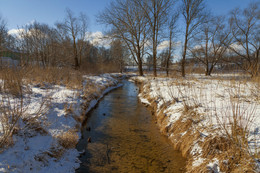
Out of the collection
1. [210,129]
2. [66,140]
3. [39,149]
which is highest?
[210,129]

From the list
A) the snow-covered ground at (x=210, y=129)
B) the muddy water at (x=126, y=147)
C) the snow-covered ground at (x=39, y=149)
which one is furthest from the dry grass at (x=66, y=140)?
the snow-covered ground at (x=210, y=129)

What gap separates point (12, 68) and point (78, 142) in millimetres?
3229

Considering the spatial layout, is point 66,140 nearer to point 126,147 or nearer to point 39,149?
point 39,149

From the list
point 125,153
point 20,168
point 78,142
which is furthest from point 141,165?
point 20,168

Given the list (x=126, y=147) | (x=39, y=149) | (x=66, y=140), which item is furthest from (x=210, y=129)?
(x=39, y=149)

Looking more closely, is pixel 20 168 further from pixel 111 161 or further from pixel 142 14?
pixel 142 14

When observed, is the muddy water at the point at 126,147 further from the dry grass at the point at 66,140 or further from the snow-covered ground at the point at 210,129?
the snow-covered ground at the point at 210,129

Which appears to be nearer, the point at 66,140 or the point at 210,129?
the point at 210,129

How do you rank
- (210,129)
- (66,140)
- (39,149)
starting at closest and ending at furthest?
(39,149), (210,129), (66,140)

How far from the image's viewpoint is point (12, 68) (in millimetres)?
4199

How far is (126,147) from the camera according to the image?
11.3ft

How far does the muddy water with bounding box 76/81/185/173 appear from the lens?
9.16 feet

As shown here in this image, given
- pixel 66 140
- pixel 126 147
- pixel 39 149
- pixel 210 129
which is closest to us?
pixel 39 149

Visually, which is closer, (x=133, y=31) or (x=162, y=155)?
(x=162, y=155)
